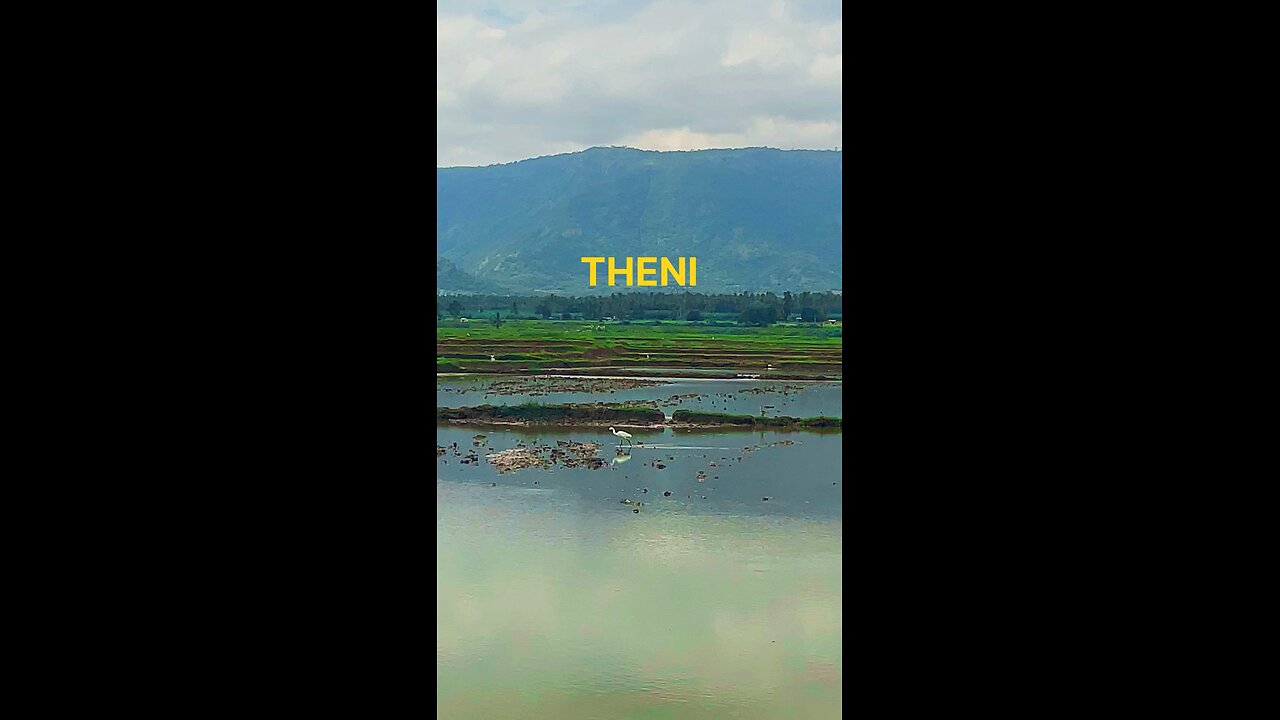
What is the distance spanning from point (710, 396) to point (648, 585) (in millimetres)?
7448

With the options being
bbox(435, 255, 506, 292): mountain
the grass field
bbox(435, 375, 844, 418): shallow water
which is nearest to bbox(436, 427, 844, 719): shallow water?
bbox(435, 375, 844, 418): shallow water


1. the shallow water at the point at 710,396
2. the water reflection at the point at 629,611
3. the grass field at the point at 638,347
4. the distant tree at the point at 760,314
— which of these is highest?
the distant tree at the point at 760,314

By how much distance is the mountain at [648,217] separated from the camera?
86.1ft

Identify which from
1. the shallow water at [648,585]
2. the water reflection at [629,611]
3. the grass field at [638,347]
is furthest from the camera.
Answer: the grass field at [638,347]

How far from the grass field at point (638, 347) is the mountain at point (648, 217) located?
3839 mm

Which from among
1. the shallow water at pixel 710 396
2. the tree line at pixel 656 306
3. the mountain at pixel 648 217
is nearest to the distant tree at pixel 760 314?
the tree line at pixel 656 306

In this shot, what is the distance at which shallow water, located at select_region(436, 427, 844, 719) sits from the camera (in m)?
7.14

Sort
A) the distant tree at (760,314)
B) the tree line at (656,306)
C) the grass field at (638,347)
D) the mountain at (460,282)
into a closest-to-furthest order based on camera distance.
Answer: the grass field at (638,347), the distant tree at (760,314), the tree line at (656,306), the mountain at (460,282)

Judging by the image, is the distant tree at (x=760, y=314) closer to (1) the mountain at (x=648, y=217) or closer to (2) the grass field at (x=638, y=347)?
(2) the grass field at (x=638, y=347)

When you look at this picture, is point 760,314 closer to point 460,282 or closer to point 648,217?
point 460,282

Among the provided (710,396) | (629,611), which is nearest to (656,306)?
(710,396)
